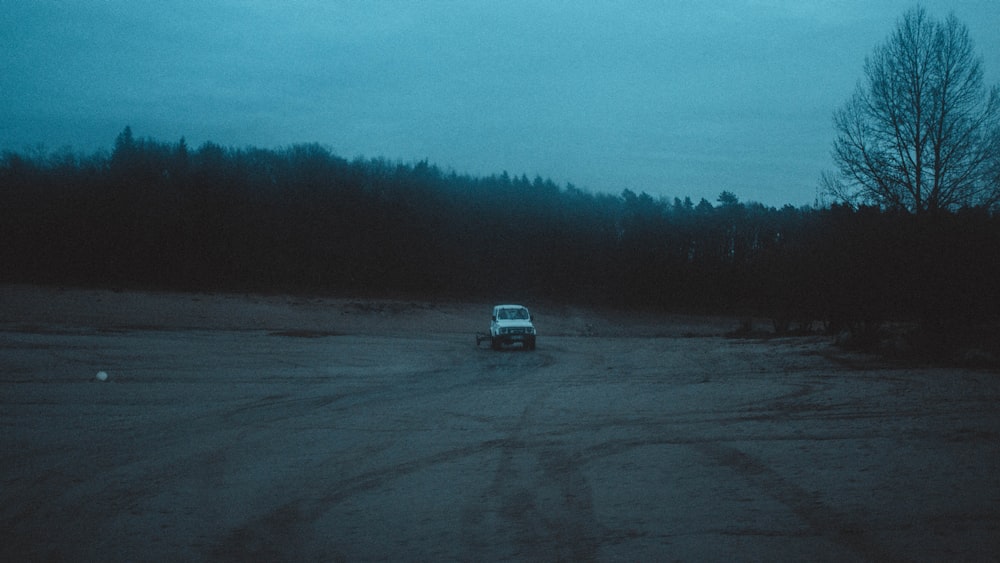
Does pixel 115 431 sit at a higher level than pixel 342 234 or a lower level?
lower

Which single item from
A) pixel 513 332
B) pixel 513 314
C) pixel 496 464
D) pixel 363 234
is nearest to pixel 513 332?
pixel 513 332

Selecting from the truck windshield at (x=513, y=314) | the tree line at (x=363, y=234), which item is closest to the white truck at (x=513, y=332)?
the truck windshield at (x=513, y=314)

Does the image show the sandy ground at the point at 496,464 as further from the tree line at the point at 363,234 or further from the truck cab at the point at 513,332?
the tree line at the point at 363,234

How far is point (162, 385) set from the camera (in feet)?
54.0

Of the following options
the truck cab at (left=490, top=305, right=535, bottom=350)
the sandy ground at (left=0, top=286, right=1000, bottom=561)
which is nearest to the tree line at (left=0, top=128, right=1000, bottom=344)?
the truck cab at (left=490, top=305, right=535, bottom=350)

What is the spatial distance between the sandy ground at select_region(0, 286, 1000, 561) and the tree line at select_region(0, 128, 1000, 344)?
1881 cm

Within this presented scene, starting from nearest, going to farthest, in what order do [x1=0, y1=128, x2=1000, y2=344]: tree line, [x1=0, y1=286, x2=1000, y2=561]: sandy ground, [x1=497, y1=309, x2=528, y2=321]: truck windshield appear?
[x1=0, y1=286, x2=1000, y2=561]: sandy ground
[x1=497, y1=309, x2=528, y2=321]: truck windshield
[x1=0, y1=128, x2=1000, y2=344]: tree line

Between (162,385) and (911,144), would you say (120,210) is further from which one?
(911,144)

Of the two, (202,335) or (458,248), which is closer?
(202,335)

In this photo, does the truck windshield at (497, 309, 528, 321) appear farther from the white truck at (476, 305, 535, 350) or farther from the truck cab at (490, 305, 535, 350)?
the truck cab at (490, 305, 535, 350)

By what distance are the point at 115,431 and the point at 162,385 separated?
5.90 m

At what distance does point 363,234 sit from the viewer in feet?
237

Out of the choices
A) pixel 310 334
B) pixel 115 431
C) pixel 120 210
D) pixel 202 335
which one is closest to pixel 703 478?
pixel 115 431

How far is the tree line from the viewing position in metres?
56.4
